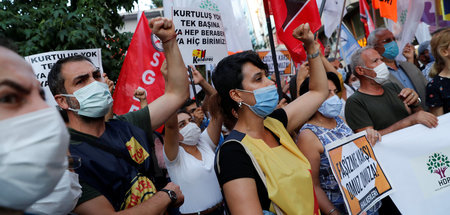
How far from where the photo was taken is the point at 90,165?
1894 millimetres

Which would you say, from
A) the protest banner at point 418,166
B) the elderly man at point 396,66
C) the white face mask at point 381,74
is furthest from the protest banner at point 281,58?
the protest banner at point 418,166

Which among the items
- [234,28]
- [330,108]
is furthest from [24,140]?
[234,28]

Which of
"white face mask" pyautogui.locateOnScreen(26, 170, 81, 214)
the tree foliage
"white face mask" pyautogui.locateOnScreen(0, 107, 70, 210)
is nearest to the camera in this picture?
"white face mask" pyautogui.locateOnScreen(0, 107, 70, 210)

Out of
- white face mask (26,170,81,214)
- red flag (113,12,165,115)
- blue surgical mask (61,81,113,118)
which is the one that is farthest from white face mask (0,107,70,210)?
red flag (113,12,165,115)

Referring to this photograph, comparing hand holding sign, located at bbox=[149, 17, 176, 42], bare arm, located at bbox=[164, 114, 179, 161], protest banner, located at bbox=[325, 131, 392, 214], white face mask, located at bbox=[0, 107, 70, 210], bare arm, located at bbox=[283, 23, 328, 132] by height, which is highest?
hand holding sign, located at bbox=[149, 17, 176, 42]

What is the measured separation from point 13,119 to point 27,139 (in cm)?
6

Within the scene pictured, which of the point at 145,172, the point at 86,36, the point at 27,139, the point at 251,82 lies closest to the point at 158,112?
the point at 145,172

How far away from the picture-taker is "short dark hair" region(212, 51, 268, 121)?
244 cm

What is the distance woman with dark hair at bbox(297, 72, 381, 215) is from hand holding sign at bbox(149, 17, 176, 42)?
4.57 feet

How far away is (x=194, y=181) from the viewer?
11.7 ft

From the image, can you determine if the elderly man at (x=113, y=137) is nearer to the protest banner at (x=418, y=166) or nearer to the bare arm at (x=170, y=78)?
the bare arm at (x=170, y=78)

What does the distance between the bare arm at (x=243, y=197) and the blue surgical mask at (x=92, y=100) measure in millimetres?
942

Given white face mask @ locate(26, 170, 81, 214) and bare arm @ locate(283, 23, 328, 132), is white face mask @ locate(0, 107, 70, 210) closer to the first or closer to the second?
white face mask @ locate(26, 170, 81, 214)

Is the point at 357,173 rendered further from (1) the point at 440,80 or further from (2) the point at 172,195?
(1) the point at 440,80
